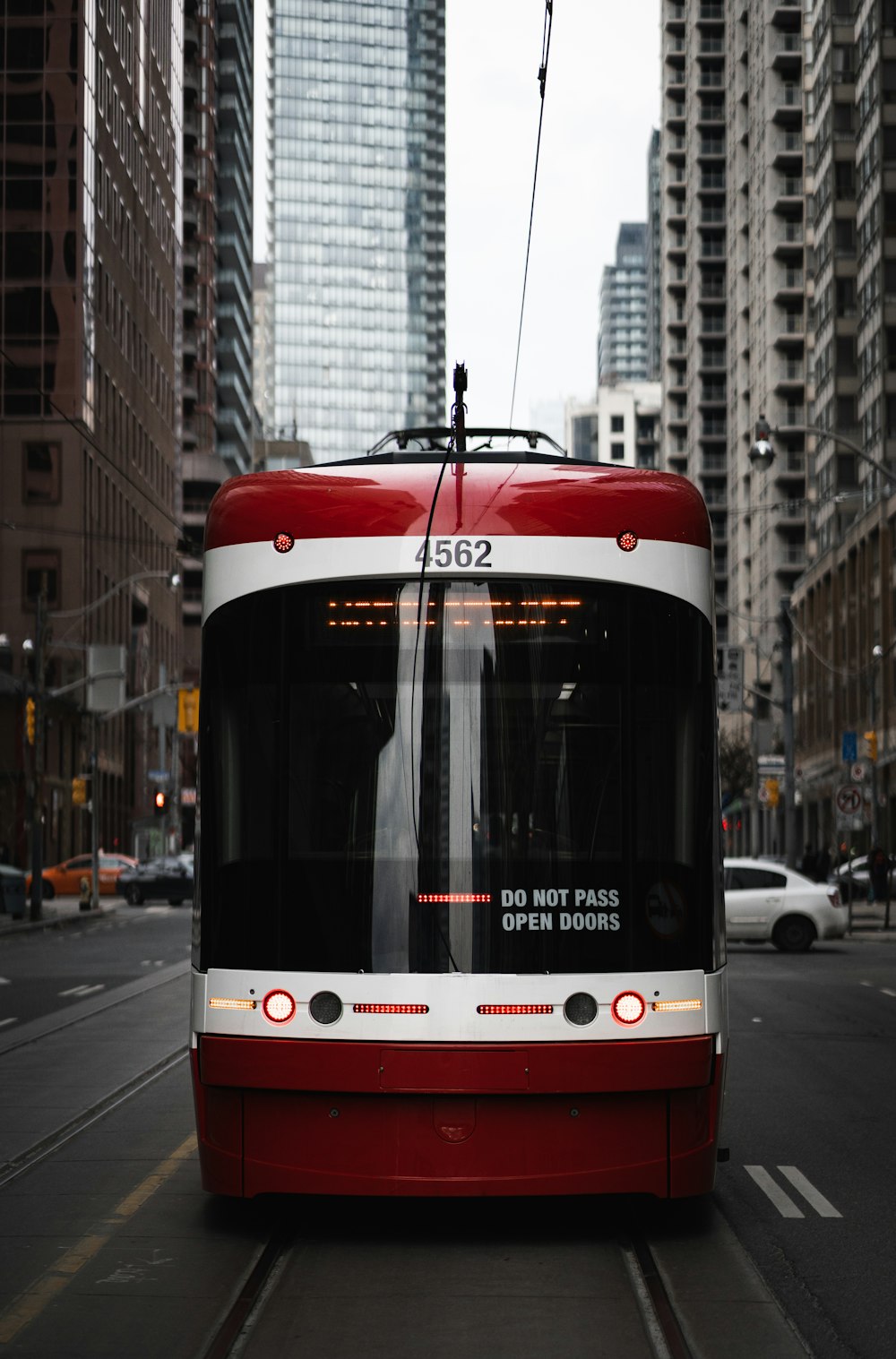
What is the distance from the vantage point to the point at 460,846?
7992mm

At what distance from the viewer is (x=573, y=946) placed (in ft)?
26.0

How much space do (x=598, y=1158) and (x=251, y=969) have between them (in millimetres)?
1620

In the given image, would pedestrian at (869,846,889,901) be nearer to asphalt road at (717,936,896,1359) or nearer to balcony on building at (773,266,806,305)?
asphalt road at (717,936,896,1359)

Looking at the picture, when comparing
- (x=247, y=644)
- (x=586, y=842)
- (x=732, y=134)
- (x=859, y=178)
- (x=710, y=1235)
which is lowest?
(x=710, y=1235)

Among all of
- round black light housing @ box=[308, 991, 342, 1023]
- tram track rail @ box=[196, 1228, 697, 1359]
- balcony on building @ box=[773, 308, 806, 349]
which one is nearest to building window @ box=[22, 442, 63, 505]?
balcony on building @ box=[773, 308, 806, 349]

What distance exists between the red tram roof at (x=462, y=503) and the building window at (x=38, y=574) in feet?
221

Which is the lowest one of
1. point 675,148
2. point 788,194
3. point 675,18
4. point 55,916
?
point 55,916

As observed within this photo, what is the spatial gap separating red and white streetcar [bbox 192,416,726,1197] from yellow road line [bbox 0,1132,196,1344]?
59 centimetres

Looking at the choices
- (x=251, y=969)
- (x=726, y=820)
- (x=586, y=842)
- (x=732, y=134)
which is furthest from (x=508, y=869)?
(x=732, y=134)

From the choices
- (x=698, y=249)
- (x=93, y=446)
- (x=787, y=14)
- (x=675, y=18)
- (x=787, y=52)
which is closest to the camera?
(x=93, y=446)

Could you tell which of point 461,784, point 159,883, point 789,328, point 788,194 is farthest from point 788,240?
point 461,784

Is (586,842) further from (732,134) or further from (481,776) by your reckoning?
(732,134)

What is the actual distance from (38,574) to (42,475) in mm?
3872

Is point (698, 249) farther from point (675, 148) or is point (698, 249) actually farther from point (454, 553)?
point (454, 553)
